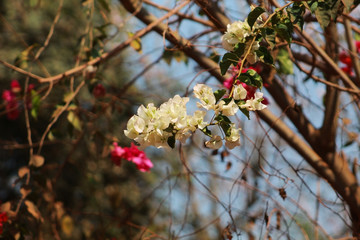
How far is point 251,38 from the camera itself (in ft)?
3.43

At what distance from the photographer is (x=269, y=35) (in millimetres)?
1043

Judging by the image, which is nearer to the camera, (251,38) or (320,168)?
(251,38)

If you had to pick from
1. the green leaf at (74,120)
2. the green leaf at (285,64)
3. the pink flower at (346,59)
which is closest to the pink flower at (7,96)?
the green leaf at (74,120)

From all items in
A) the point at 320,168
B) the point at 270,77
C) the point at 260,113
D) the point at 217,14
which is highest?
the point at 217,14

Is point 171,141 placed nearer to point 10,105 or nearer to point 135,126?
point 135,126

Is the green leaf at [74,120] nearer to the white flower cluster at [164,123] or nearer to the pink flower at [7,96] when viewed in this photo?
the pink flower at [7,96]

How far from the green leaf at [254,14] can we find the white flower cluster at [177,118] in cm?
16

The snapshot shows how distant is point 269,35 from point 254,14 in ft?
0.20

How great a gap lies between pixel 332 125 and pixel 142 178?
4.08 metres

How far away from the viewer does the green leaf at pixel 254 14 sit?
1.01 metres

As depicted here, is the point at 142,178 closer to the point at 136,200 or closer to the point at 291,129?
the point at 136,200

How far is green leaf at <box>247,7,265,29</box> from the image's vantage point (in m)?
1.01

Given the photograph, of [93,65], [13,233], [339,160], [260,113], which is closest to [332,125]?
[339,160]

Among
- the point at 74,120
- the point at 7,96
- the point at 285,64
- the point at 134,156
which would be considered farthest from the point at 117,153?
the point at 7,96
